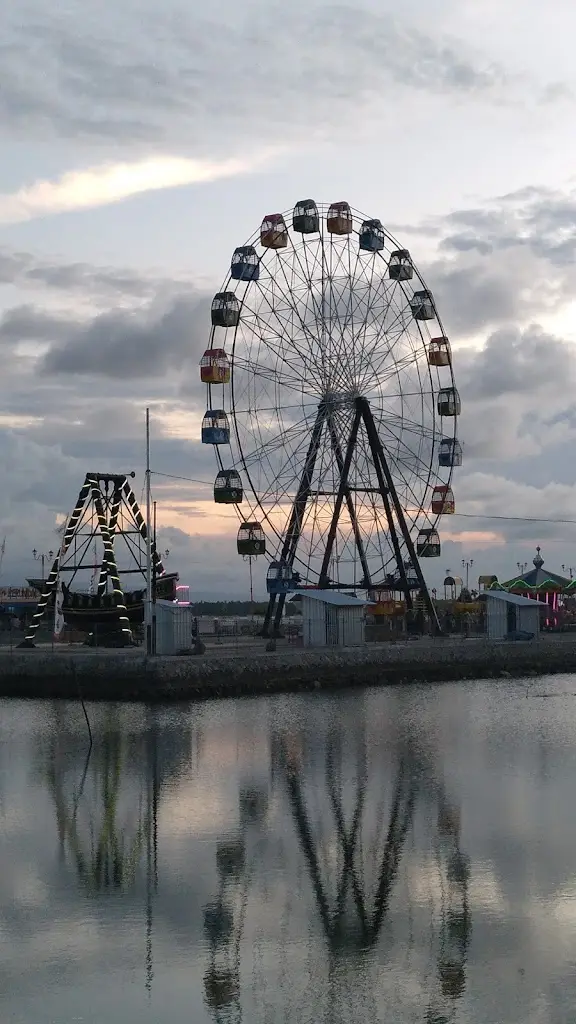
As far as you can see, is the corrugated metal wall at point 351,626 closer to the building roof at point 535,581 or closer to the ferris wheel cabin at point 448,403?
the ferris wheel cabin at point 448,403

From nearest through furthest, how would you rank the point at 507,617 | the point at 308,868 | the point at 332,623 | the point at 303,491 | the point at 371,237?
the point at 308,868 < the point at 332,623 < the point at 303,491 < the point at 371,237 < the point at 507,617

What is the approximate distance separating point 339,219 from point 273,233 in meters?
3.90

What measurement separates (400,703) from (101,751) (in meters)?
16.7

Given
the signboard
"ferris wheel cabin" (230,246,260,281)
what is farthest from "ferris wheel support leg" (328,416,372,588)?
the signboard

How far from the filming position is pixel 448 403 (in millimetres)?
63969

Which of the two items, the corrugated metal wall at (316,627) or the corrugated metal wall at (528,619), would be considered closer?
the corrugated metal wall at (316,627)

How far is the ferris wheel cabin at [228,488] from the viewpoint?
5812 cm

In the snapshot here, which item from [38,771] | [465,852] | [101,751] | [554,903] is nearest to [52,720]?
[101,751]

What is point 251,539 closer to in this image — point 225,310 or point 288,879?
point 225,310

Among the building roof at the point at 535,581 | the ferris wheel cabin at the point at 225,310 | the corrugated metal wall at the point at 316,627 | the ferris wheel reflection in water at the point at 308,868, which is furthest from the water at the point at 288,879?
the building roof at the point at 535,581

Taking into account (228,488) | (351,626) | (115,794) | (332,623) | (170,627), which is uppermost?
(228,488)

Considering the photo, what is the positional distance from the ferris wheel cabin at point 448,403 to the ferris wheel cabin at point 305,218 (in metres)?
10.8

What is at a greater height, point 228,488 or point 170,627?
point 228,488

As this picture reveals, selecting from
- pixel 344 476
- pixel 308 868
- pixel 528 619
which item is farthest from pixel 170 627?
pixel 308 868
